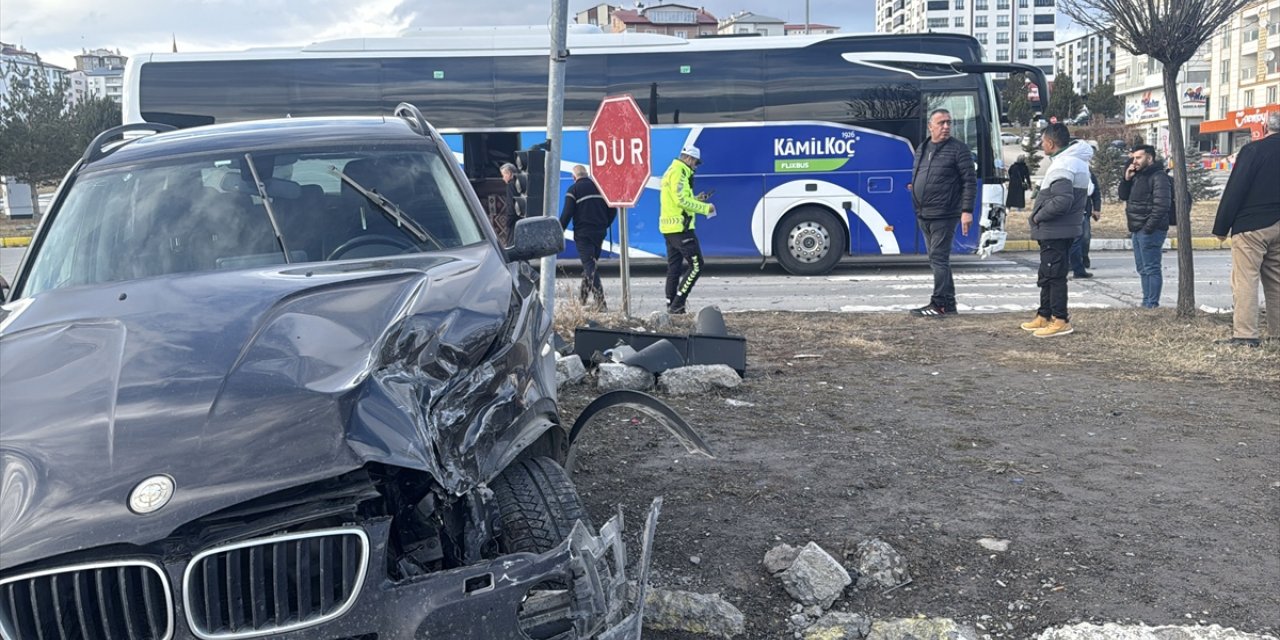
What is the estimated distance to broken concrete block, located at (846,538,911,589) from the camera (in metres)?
4.05

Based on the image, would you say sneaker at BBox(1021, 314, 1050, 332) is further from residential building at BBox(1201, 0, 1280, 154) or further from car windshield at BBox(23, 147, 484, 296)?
residential building at BBox(1201, 0, 1280, 154)

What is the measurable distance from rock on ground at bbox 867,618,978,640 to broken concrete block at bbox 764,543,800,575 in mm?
543

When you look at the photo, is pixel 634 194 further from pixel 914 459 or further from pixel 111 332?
pixel 111 332

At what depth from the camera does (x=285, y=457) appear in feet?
7.85

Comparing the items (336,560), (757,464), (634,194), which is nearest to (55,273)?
(336,560)

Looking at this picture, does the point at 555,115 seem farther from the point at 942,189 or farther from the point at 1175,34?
the point at 1175,34

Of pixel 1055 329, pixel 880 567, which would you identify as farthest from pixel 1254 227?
pixel 880 567

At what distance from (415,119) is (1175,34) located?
776 cm

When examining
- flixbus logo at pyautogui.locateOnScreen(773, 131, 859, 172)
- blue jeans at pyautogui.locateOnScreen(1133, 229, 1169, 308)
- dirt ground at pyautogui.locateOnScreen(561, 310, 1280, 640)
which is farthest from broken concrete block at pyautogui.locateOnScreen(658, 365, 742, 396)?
flixbus logo at pyautogui.locateOnScreen(773, 131, 859, 172)

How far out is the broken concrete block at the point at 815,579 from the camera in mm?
3918

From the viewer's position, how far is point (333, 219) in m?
4.18

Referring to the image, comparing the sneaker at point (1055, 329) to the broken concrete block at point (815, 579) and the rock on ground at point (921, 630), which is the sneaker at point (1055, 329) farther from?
the rock on ground at point (921, 630)

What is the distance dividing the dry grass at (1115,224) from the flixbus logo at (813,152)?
5427mm

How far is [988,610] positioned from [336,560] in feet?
8.15
